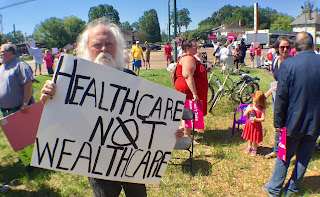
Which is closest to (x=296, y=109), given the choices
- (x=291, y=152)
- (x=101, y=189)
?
(x=291, y=152)

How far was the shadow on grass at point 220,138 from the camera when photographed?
4172mm

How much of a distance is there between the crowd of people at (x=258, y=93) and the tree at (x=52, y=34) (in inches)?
2782

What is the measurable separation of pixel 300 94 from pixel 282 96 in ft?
0.53

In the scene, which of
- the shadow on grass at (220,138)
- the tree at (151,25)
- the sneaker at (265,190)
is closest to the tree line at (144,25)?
the tree at (151,25)

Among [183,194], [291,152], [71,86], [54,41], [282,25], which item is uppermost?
[282,25]

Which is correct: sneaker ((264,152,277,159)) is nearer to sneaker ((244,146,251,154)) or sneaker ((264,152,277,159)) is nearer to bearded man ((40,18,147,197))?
sneaker ((244,146,251,154))

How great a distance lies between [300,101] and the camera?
2.22 meters

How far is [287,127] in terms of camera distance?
2.35 m

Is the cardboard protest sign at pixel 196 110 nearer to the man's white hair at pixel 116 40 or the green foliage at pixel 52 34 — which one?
the man's white hair at pixel 116 40

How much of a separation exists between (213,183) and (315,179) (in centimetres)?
137

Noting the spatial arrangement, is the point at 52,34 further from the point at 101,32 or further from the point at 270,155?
the point at 101,32

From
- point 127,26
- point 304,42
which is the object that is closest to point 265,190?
point 304,42

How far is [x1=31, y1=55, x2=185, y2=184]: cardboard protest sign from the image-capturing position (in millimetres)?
1391

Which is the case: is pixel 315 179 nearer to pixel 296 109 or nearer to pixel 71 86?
pixel 296 109
